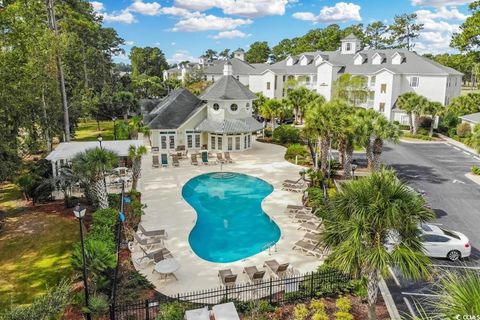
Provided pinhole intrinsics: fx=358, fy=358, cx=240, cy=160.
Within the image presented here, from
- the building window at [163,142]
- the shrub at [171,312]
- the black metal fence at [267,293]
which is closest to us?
the shrub at [171,312]

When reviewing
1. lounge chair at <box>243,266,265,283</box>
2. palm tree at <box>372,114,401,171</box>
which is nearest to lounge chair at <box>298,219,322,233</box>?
lounge chair at <box>243,266,265,283</box>

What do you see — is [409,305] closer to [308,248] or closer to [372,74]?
[308,248]

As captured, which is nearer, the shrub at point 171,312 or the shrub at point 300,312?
the shrub at point 171,312

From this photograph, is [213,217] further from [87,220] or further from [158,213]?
[87,220]

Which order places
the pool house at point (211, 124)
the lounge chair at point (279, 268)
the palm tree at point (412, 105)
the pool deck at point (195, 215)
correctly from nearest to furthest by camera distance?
the lounge chair at point (279, 268), the pool deck at point (195, 215), the pool house at point (211, 124), the palm tree at point (412, 105)

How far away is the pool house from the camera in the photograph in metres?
36.9

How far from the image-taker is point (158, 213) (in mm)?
21438

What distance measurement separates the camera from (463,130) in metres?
42.0

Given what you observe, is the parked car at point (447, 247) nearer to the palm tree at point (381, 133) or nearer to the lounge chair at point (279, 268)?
the lounge chair at point (279, 268)

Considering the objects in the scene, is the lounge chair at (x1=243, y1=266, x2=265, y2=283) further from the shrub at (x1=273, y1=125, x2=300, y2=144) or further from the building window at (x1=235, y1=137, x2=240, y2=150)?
the shrub at (x1=273, y1=125, x2=300, y2=144)

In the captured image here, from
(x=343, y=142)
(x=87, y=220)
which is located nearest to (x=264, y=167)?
(x=343, y=142)

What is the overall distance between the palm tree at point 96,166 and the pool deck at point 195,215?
118 inches

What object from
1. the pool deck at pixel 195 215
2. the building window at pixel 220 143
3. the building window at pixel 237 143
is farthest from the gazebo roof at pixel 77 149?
the building window at pixel 237 143

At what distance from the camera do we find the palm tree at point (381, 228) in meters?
9.50
